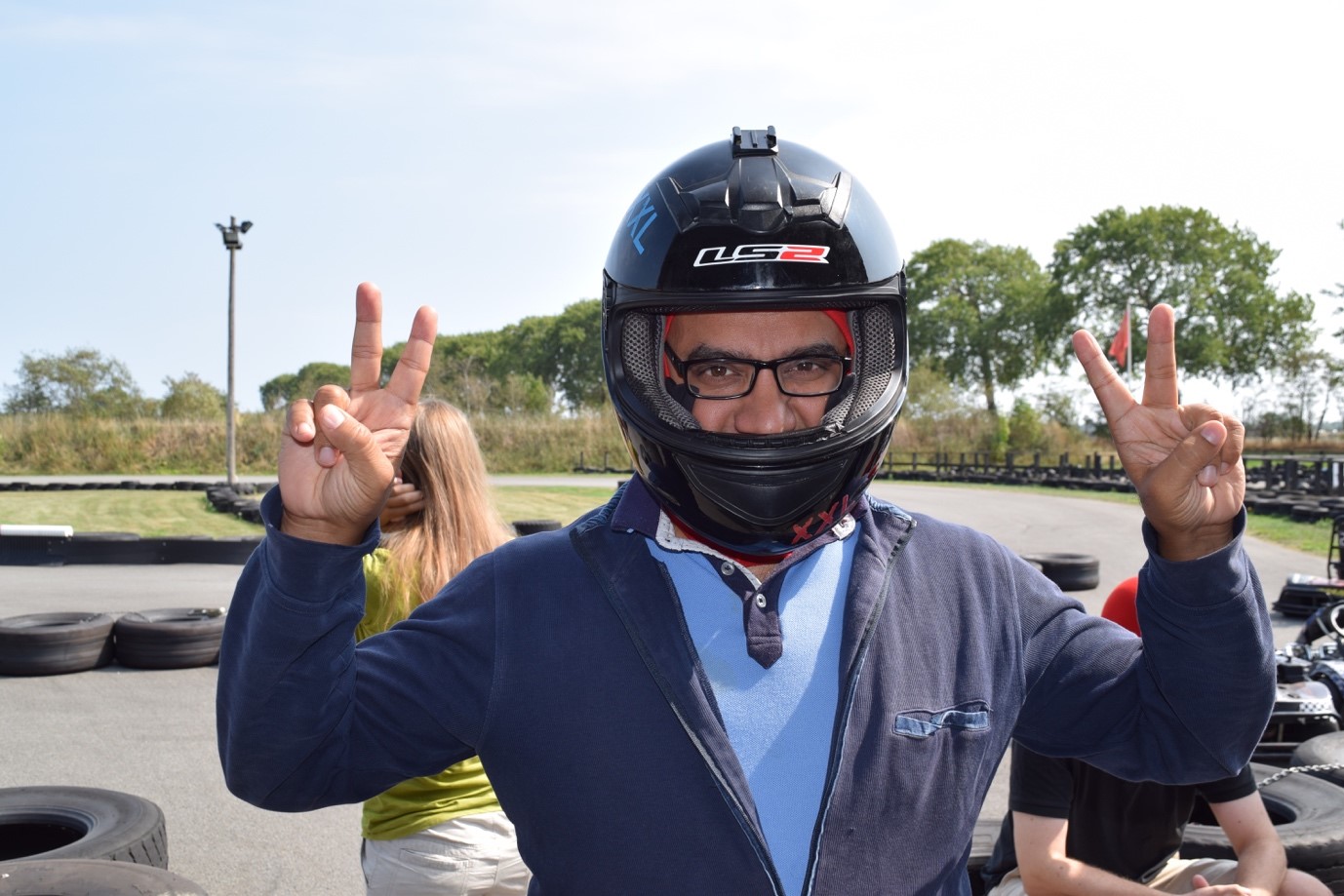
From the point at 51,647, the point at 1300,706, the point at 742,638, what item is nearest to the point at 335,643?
the point at 742,638

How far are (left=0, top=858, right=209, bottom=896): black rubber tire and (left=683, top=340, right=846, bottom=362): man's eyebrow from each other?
Result: 2.26 metres

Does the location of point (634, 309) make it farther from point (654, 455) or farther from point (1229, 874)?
point (1229, 874)

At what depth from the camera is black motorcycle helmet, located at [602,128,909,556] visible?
5.86 feet

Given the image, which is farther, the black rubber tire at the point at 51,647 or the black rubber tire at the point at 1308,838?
the black rubber tire at the point at 51,647

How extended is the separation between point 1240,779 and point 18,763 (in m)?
5.77

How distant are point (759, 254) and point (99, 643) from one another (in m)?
7.75

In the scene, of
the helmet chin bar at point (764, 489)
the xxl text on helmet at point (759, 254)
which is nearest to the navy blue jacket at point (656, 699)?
the helmet chin bar at point (764, 489)

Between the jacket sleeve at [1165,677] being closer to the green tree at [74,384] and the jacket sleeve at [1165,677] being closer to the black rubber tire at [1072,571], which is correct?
the black rubber tire at [1072,571]

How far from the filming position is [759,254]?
1830mm

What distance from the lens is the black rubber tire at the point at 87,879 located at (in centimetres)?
302

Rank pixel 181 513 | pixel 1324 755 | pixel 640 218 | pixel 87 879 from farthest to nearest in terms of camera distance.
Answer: pixel 181 513 < pixel 1324 755 < pixel 87 879 < pixel 640 218

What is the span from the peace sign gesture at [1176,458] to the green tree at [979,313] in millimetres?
56949

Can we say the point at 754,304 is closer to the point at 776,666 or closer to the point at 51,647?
the point at 776,666

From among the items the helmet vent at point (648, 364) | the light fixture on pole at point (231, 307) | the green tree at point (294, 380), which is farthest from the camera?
the green tree at point (294, 380)
